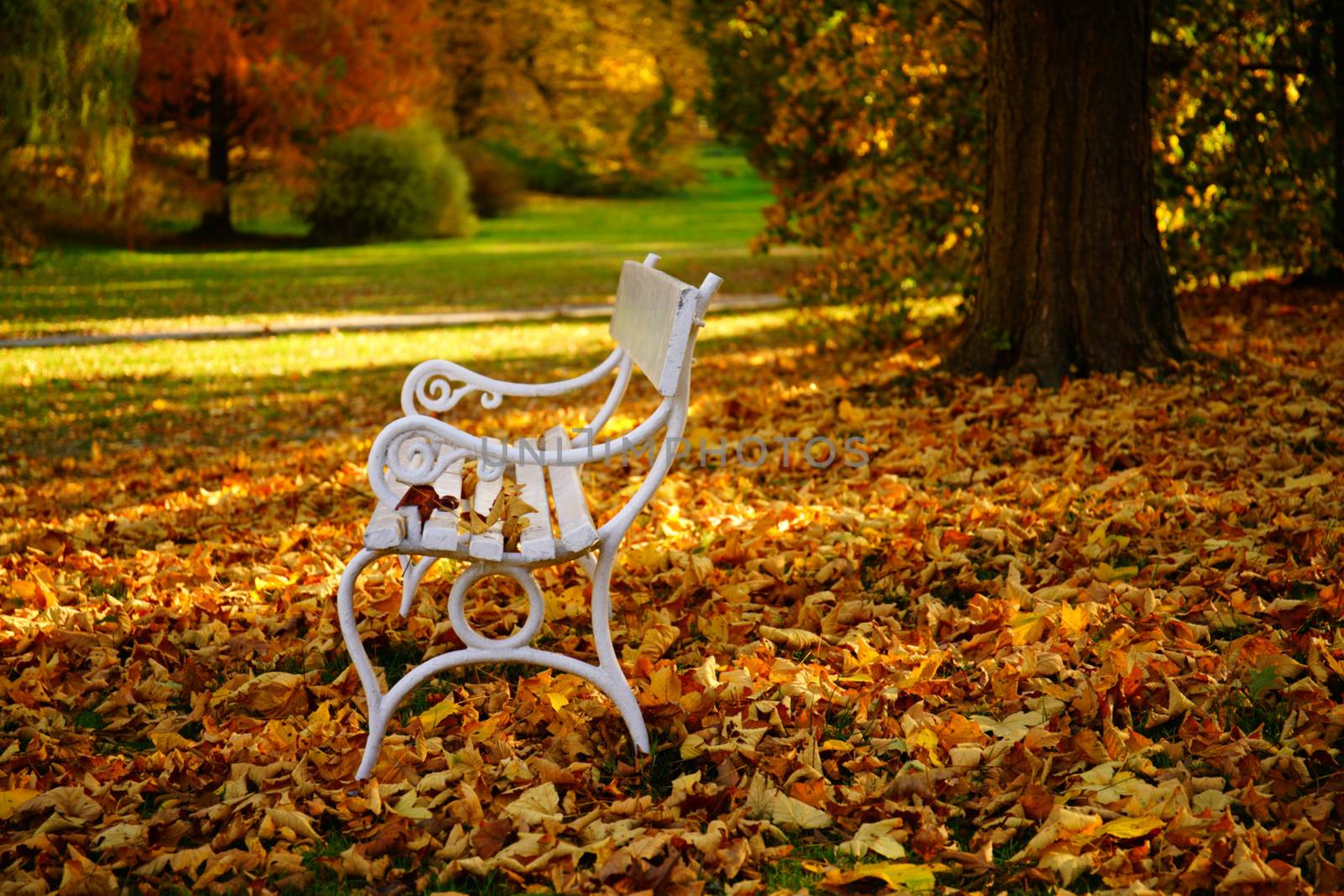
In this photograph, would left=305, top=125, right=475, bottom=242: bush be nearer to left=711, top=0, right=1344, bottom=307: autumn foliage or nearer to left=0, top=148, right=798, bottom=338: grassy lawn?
left=0, top=148, right=798, bottom=338: grassy lawn

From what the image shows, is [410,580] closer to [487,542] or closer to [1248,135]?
[487,542]

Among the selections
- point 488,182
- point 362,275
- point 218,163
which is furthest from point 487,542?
point 488,182

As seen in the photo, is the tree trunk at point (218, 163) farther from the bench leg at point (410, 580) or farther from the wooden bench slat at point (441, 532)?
the wooden bench slat at point (441, 532)

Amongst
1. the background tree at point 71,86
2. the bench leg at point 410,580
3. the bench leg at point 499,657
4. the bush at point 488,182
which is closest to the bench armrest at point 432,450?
the bench leg at point 499,657

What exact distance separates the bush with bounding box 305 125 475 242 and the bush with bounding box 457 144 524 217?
513cm

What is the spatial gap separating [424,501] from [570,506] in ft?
1.74

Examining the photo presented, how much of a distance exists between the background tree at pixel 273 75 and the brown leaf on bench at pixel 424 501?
23539mm

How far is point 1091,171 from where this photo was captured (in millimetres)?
6695

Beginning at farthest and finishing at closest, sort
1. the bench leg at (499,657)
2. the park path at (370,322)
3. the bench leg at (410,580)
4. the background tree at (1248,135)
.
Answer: the park path at (370,322) → the background tree at (1248,135) → the bench leg at (410,580) → the bench leg at (499,657)

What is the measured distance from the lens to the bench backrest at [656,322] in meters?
3.11

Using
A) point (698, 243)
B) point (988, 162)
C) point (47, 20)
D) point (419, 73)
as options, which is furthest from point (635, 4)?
point (988, 162)

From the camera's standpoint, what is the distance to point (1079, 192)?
671 centimetres

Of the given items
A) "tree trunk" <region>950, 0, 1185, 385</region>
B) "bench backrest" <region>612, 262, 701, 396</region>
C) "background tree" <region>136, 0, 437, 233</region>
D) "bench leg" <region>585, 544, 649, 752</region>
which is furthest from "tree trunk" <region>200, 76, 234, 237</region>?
"bench leg" <region>585, 544, 649, 752</region>

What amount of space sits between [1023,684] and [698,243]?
2315cm
